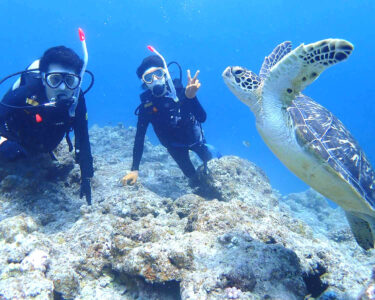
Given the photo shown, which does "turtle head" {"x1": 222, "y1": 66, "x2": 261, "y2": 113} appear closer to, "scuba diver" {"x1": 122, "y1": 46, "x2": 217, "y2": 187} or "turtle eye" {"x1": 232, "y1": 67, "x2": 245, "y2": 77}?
"turtle eye" {"x1": 232, "y1": 67, "x2": 245, "y2": 77}

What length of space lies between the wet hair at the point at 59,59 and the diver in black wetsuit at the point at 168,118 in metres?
1.54

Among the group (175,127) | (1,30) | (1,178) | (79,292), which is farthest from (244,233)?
(1,30)

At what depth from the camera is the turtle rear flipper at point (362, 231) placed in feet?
9.58

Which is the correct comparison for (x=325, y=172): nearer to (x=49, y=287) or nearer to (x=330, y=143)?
(x=330, y=143)

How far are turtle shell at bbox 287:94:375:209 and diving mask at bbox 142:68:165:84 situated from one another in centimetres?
301

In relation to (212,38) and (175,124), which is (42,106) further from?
(212,38)

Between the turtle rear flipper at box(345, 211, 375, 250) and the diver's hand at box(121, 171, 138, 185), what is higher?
the diver's hand at box(121, 171, 138, 185)

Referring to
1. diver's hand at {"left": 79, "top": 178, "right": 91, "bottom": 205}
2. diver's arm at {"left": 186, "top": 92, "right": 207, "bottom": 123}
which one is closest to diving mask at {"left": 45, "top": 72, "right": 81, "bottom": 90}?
diver's hand at {"left": 79, "top": 178, "right": 91, "bottom": 205}

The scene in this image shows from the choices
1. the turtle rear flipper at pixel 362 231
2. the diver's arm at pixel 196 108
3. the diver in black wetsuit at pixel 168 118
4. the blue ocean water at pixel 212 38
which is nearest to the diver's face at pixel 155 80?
the diver in black wetsuit at pixel 168 118

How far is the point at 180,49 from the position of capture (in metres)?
101

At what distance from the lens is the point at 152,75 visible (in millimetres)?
4867

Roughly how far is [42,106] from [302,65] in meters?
3.47

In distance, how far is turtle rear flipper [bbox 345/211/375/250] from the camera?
9.58 feet

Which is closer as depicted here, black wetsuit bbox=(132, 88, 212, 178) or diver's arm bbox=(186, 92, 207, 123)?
diver's arm bbox=(186, 92, 207, 123)
